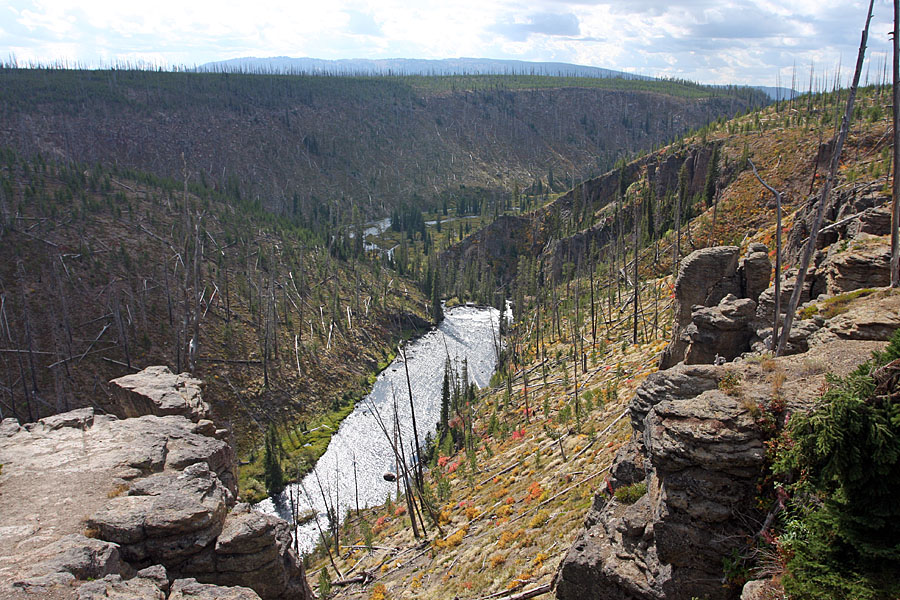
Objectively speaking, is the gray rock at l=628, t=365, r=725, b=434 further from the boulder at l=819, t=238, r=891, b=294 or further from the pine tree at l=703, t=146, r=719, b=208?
the pine tree at l=703, t=146, r=719, b=208

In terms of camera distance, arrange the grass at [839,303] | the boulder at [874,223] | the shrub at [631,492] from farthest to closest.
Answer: the boulder at [874,223]
the grass at [839,303]
the shrub at [631,492]

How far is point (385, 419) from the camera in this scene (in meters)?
73.2

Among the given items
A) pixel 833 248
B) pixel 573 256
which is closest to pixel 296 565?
pixel 833 248

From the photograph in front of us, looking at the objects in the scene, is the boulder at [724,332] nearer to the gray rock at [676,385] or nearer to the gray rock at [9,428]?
the gray rock at [676,385]

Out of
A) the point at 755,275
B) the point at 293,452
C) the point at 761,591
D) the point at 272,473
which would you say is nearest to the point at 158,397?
the point at 272,473

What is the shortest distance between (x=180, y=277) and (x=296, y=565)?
6417cm

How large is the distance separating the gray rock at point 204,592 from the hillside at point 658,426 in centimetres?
1060

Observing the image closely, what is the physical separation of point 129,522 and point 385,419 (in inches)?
2093

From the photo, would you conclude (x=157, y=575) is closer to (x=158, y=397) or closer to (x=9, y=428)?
(x=158, y=397)

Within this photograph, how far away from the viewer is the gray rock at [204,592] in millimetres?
17906

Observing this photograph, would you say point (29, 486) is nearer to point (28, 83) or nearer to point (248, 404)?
point (248, 404)

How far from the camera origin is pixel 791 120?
9712 centimetres

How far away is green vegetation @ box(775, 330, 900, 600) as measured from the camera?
11.7m

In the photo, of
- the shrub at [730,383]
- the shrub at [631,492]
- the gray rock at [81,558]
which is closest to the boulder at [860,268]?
the shrub at [730,383]
